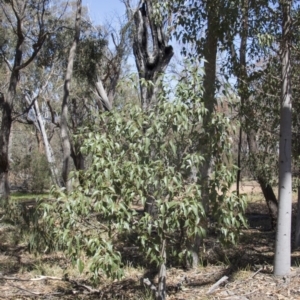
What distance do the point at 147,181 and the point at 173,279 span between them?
2.99 meters

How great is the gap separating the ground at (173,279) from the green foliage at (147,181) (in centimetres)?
145

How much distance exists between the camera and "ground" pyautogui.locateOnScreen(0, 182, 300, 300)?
5871 mm

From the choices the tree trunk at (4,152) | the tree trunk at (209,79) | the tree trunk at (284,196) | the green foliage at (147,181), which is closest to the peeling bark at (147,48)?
the tree trunk at (209,79)

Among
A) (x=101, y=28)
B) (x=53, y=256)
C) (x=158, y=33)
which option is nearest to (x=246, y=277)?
(x=53, y=256)

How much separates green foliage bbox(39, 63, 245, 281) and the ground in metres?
1.45

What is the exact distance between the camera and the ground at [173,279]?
587 centimetres

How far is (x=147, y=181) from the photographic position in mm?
4234

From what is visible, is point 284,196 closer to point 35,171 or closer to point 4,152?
point 4,152

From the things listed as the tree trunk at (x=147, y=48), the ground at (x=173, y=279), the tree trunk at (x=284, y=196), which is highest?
the tree trunk at (x=147, y=48)

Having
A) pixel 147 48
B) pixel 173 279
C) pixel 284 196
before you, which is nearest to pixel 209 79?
pixel 284 196

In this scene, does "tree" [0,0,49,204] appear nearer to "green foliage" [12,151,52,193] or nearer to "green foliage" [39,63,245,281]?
"green foliage" [12,151,52,193]

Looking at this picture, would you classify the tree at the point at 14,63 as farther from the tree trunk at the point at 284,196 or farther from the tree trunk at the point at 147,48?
the tree trunk at the point at 284,196

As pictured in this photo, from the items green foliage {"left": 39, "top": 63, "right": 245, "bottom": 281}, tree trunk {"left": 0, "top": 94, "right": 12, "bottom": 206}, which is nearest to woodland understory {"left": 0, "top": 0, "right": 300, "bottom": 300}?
green foliage {"left": 39, "top": 63, "right": 245, "bottom": 281}

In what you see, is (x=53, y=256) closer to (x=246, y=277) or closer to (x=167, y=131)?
(x=246, y=277)
